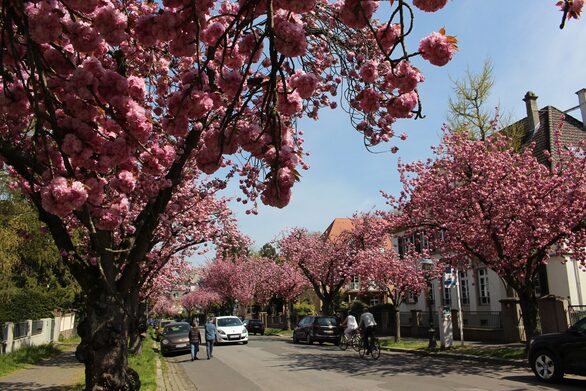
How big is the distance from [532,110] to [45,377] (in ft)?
94.1

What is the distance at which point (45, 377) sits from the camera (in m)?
14.1

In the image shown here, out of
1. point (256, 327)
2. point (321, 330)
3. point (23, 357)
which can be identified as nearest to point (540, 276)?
Result: point (321, 330)

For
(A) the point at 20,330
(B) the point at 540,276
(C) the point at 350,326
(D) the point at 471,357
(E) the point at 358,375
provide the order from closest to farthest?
(E) the point at 358,375, (D) the point at 471,357, (A) the point at 20,330, (C) the point at 350,326, (B) the point at 540,276

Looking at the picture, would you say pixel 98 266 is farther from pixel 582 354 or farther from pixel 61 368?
pixel 61 368

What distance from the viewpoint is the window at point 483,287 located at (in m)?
29.4

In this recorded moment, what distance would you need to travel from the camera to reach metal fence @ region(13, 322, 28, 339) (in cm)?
2025

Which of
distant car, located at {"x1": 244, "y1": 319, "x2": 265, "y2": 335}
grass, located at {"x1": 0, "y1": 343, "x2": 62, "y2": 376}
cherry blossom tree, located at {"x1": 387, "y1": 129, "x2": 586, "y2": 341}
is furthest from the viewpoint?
distant car, located at {"x1": 244, "y1": 319, "x2": 265, "y2": 335}

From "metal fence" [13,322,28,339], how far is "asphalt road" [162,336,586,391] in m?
7.42

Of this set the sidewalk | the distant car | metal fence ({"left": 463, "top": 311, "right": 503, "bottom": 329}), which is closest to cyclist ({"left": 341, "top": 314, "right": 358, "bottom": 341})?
metal fence ({"left": 463, "top": 311, "right": 503, "bottom": 329})

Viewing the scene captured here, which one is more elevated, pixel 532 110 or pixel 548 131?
pixel 532 110

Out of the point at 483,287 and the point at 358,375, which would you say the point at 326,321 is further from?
the point at 358,375

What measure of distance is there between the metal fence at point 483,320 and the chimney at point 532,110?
468 inches

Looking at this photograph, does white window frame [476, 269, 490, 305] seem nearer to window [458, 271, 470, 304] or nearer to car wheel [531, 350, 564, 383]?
window [458, 271, 470, 304]

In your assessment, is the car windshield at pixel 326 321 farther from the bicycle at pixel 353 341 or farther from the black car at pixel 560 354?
the black car at pixel 560 354
